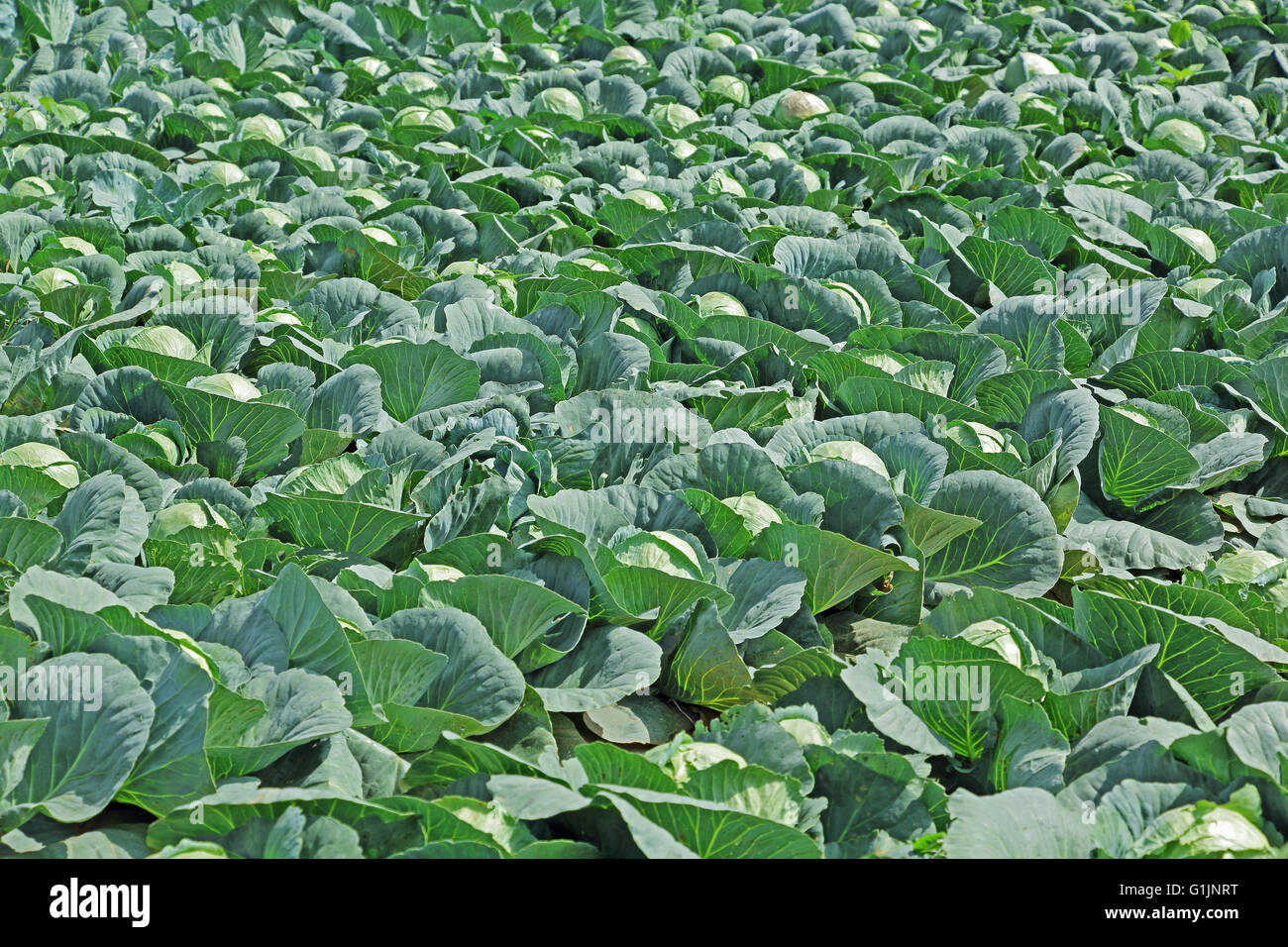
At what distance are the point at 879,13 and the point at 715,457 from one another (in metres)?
6.99

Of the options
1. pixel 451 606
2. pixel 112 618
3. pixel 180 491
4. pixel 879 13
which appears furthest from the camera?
pixel 879 13

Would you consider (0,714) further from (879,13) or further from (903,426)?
(879,13)

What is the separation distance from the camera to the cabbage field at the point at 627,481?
2.44m

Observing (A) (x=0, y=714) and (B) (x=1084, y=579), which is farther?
(B) (x=1084, y=579)

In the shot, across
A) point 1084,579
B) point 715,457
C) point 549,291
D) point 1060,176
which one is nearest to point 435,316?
point 549,291

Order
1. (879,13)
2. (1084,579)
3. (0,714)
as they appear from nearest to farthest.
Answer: (0,714), (1084,579), (879,13)

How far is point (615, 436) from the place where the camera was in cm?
371

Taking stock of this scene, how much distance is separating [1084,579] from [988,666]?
1.03 meters

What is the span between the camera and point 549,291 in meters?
4.71

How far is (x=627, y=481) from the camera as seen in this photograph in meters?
3.59

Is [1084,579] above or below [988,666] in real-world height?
below

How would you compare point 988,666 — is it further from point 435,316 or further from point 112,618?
point 435,316

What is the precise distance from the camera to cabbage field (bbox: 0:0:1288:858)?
244cm
